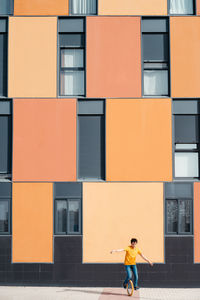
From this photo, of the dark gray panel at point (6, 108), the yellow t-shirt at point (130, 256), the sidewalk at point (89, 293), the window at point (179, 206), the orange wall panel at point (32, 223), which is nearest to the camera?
the sidewalk at point (89, 293)

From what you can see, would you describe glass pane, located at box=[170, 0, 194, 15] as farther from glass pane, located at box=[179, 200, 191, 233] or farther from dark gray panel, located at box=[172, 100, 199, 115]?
glass pane, located at box=[179, 200, 191, 233]

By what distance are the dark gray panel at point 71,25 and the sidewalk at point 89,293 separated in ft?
28.6

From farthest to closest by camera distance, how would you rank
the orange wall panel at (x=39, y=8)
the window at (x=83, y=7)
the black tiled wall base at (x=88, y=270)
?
the window at (x=83, y=7), the orange wall panel at (x=39, y=8), the black tiled wall base at (x=88, y=270)

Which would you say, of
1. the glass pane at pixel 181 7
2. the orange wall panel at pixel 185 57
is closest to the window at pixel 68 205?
the orange wall panel at pixel 185 57

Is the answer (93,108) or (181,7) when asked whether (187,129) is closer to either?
(93,108)

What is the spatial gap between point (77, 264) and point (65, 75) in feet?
21.2

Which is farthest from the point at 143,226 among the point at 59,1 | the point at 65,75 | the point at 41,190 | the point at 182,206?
the point at 59,1

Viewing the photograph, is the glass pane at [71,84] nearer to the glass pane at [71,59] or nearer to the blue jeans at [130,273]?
the glass pane at [71,59]

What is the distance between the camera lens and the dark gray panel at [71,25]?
1387 cm

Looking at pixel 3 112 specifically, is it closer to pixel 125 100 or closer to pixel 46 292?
pixel 125 100

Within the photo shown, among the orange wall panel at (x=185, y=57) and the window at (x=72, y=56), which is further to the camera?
the window at (x=72, y=56)

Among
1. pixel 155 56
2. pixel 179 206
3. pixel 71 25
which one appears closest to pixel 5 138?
pixel 71 25

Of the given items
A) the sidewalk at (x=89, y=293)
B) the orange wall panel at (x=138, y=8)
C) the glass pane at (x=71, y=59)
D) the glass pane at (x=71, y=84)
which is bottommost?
the sidewalk at (x=89, y=293)

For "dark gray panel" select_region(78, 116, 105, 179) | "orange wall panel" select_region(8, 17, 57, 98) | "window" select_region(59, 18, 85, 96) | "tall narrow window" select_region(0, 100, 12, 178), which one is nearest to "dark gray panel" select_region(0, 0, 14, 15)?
"orange wall panel" select_region(8, 17, 57, 98)
